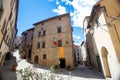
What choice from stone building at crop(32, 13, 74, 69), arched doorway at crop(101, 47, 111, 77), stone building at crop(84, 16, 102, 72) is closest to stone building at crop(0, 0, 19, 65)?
stone building at crop(32, 13, 74, 69)

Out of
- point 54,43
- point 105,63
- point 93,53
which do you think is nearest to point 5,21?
point 54,43

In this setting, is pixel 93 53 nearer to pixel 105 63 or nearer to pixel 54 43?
pixel 105 63

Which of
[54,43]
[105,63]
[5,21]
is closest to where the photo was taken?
[105,63]

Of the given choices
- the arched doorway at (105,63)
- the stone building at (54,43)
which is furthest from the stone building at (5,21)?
the arched doorway at (105,63)

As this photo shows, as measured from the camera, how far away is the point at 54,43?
21719 millimetres

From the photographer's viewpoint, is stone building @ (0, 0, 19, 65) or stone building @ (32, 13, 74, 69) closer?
stone building @ (0, 0, 19, 65)

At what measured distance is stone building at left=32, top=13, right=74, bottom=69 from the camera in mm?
20453

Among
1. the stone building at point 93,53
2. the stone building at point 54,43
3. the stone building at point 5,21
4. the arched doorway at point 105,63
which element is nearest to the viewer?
the stone building at point 5,21

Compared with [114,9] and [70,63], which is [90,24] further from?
[70,63]

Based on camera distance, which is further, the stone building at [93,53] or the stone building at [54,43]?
the stone building at [54,43]

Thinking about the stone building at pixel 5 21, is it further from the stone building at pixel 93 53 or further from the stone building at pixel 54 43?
the stone building at pixel 93 53

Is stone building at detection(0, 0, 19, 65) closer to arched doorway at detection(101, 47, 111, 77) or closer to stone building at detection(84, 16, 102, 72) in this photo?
stone building at detection(84, 16, 102, 72)

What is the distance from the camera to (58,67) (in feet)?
66.1

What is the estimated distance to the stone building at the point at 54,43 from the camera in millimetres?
20453
